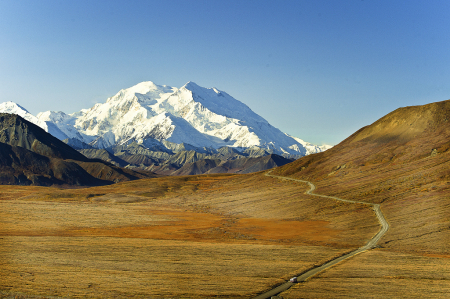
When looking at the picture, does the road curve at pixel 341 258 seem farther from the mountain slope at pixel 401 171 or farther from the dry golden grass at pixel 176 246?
the mountain slope at pixel 401 171

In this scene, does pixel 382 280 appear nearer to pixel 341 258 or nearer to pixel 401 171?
pixel 341 258

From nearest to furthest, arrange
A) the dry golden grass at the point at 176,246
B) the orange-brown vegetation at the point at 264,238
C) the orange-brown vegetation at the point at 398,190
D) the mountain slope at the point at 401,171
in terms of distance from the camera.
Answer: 1. the dry golden grass at the point at 176,246
2. the orange-brown vegetation at the point at 264,238
3. the orange-brown vegetation at the point at 398,190
4. the mountain slope at the point at 401,171

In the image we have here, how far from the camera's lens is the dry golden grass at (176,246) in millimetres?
29672

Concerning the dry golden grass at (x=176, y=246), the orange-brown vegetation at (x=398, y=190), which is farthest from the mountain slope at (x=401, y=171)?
the dry golden grass at (x=176, y=246)

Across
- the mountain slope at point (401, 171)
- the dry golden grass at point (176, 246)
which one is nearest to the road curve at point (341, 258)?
the dry golden grass at point (176, 246)

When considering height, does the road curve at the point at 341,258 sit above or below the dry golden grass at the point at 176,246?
below

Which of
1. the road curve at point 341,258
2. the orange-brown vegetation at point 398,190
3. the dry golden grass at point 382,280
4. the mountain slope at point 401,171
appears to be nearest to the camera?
the dry golden grass at point 382,280

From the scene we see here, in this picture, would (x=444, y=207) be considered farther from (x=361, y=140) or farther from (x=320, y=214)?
(x=361, y=140)

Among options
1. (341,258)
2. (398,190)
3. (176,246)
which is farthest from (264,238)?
(398,190)

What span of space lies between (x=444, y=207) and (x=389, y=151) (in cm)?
5895

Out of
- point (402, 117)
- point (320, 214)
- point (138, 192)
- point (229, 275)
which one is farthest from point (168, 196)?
point (229, 275)

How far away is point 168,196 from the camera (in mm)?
131750

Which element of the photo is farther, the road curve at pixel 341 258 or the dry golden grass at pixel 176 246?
the dry golden grass at pixel 176 246

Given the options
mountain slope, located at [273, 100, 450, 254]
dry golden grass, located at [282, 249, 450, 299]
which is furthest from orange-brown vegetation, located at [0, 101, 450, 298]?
mountain slope, located at [273, 100, 450, 254]
